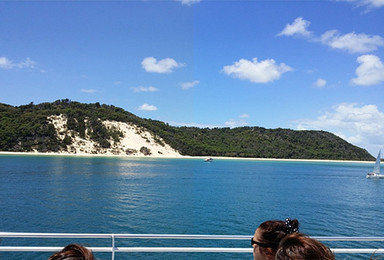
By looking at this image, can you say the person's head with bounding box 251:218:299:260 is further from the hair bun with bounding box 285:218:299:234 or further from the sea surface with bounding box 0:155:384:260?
the sea surface with bounding box 0:155:384:260

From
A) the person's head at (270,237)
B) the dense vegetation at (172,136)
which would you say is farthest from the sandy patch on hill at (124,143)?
the person's head at (270,237)

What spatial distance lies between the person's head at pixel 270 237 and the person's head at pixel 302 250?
64 centimetres

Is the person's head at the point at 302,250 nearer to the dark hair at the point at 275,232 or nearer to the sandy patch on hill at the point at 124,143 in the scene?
the dark hair at the point at 275,232

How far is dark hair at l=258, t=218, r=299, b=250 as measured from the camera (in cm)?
205

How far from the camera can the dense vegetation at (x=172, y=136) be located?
105 m

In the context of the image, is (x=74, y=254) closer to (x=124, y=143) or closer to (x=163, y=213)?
(x=163, y=213)

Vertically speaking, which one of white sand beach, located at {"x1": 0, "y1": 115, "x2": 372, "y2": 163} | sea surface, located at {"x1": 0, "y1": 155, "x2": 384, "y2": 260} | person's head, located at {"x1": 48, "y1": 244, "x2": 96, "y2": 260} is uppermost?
white sand beach, located at {"x1": 0, "y1": 115, "x2": 372, "y2": 163}

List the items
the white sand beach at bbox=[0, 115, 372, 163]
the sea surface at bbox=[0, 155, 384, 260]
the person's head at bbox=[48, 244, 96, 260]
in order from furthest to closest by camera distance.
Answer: the white sand beach at bbox=[0, 115, 372, 163] → the sea surface at bbox=[0, 155, 384, 260] → the person's head at bbox=[48, 244, 96, 260]

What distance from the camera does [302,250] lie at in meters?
1.36

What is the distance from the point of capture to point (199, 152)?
141 meters

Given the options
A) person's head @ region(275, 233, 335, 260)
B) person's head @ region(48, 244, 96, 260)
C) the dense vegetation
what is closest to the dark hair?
person's head @ region(275, 233, 335, 260)

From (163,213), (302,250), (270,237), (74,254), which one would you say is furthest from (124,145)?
(302,250)

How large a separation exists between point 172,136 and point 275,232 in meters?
142

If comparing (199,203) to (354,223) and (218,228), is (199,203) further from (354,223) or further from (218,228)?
(354,223)
